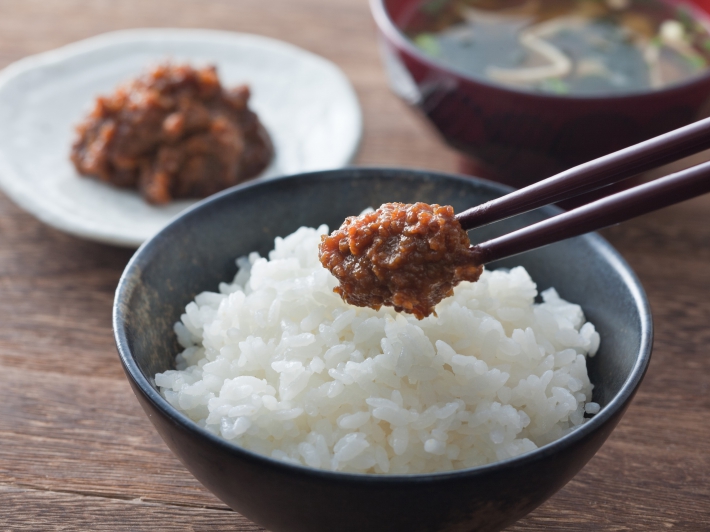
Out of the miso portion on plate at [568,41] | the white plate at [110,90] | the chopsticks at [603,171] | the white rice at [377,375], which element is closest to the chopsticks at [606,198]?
the chopsticks at [603,171]

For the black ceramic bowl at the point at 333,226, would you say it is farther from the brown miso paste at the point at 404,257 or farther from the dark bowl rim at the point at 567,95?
the dark bowl rim at the point at 567,95

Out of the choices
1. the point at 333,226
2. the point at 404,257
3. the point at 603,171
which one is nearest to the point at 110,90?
the point at 333,226

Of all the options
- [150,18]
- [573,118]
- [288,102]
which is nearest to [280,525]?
[573,118]

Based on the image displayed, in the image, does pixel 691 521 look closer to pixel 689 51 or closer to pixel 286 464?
pixel 286 464

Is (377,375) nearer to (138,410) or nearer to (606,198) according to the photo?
(606,198)

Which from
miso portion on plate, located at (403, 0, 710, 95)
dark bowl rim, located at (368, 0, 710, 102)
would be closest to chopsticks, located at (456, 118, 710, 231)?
dark bowl rim, located at (368, 0, 710, 102)

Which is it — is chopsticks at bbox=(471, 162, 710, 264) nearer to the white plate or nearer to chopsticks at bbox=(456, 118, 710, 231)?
chopsticks at bbox=(456, 118, 710, 231)
